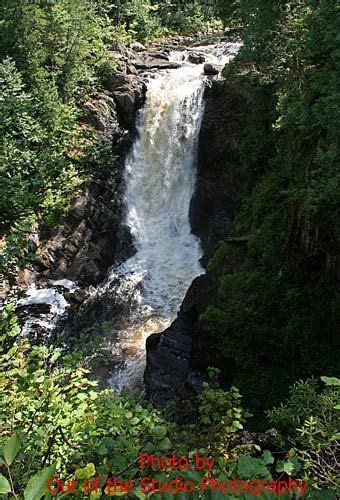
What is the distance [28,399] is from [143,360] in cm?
873

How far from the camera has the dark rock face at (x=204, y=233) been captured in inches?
351

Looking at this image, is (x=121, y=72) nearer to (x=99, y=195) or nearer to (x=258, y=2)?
(x=99, y=195)

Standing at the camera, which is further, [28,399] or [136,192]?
[136,192]

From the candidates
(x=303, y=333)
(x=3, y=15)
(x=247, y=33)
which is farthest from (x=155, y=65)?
(x=303, y=333)

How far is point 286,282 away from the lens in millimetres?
7973

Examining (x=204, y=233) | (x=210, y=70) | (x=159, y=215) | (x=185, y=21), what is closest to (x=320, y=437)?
(x=204, y=233)

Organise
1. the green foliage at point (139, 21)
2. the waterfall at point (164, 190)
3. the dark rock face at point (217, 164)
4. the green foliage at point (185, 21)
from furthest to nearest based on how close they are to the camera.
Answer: the green foliage at point (185, 21), the green foliage at point (139, 21), the waterfall at point (164, 190), the dark rock face at point (217, 164)

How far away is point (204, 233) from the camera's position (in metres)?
16.5

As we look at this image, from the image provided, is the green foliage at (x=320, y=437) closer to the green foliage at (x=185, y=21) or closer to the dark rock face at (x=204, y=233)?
the dark rock face at (x=204, y=233)

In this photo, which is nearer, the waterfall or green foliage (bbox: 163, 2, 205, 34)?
the waterfall

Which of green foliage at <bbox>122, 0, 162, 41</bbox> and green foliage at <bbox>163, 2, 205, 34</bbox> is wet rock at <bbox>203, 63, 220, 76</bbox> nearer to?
green foliage at <bbox>122, 0, 162, 41</bbox>

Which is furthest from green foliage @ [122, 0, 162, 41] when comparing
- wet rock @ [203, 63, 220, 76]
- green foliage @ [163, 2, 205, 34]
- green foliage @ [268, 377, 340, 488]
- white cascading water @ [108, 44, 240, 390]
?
green foliage @ [268, 377, 340, 488]

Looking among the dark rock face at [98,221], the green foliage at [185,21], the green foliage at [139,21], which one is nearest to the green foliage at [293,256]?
the dark rock face at [98,221]

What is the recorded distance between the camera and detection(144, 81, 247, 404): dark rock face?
892 cm
